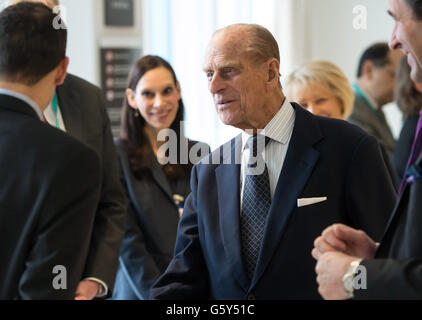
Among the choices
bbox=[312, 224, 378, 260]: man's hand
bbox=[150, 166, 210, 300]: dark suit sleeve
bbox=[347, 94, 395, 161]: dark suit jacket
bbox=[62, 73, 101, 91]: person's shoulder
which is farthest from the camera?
bbox=[347, 94, 395, 161]: dark suit jacket

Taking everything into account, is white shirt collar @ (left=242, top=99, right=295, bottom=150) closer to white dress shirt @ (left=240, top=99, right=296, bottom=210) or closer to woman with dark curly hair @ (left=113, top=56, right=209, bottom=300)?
white dress shirt @ (left=240, top=99, right=296, bottom=210)

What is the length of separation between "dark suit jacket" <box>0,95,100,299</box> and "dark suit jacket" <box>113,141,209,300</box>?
1495 millimetres

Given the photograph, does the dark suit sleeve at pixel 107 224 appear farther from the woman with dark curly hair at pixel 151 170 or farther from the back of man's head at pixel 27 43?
the back of man's head at pixel 27 43

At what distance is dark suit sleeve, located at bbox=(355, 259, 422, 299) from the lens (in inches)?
50.6

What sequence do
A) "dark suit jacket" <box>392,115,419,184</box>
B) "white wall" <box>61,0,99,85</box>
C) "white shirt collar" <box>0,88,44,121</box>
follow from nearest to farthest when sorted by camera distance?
"white shirt collar" <box>0,88,44,121</box>, "dark suit jacket" <box>392,115,419,184</box>, "white wall" <box>61,0,99,85</box>

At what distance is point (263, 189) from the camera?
2.01m

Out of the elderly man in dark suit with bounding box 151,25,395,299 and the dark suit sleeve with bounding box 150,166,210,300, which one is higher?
the elderly man in dark suit with bounding box 151,25,395,299

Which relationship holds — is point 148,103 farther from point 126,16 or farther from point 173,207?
point 126,16

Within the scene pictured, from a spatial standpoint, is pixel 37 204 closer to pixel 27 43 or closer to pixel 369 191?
pixel 27 43

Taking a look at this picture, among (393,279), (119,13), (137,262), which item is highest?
(119,13)

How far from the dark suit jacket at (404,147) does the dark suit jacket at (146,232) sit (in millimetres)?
1467

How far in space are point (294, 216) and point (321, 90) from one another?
148cm

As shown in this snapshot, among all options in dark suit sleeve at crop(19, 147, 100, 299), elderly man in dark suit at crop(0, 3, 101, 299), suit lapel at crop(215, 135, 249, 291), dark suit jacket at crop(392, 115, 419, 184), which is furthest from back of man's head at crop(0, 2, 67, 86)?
dark suit jacket at crop(392, 115, 419, 184)

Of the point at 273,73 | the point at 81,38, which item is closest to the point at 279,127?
the point at 273,73
